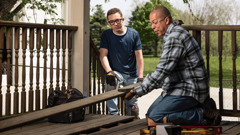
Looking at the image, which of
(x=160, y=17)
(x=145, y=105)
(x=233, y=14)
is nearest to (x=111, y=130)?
(x=160, y=17)

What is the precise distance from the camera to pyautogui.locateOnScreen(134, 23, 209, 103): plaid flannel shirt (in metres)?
3.85

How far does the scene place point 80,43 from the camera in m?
5.91

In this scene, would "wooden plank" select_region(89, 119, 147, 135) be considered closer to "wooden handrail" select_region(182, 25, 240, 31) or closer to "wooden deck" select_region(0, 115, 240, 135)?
"wooden deck" select_region(0, 115, 240, 135)

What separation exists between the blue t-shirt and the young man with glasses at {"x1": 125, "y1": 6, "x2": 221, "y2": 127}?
4.77 feet

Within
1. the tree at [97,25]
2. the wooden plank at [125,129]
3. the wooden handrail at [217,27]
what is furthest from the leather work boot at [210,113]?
the tree at [97,25]

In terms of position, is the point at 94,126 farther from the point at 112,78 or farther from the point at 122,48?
the point at 122,48

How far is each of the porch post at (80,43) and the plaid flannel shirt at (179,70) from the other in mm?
2103

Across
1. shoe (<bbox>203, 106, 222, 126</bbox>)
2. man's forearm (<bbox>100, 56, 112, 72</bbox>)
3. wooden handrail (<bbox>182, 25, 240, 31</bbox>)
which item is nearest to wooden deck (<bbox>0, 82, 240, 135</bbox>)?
shoe (<bbox>203, 106, 222, 126</bbox>)

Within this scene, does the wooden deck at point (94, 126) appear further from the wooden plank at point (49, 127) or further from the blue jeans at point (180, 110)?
the blue jeans at point (180, 110)

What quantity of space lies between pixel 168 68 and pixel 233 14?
130 feet

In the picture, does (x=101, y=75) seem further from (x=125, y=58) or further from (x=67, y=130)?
(x=67, y=130)

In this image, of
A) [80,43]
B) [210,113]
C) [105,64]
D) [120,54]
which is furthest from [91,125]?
[80,43]

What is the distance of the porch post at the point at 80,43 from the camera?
19.3 ft

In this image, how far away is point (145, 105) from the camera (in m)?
21.2
